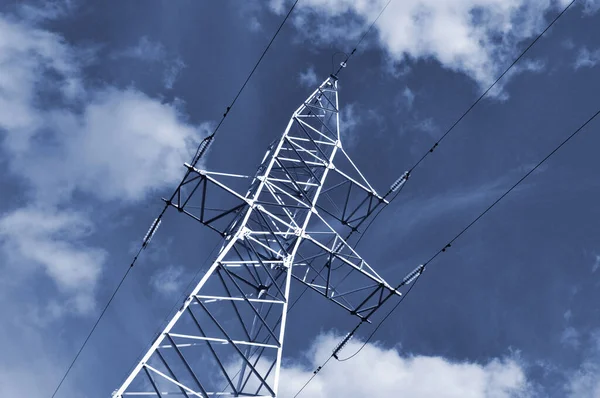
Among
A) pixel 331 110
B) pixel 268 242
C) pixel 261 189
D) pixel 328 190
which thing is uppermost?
pixel 331 110

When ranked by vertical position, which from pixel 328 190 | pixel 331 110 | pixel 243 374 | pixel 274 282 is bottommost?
pixel 243 374

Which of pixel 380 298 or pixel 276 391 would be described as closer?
pixel 276 391

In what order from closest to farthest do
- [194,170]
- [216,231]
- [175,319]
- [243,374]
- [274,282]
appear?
[175,319]
[243,374]
[274,282]
[194,170]
[216,231]

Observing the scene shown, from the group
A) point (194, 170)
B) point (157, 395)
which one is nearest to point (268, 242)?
point (194, 170)

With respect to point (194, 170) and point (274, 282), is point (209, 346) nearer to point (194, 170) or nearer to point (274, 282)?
point (274, 282)

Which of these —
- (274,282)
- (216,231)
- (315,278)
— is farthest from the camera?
(315,278)

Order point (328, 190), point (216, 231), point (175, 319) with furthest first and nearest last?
point (328, 190)
point (216, 231)
point (175, 319)

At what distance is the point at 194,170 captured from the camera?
53.4 feet

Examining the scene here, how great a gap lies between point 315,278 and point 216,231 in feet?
13.9

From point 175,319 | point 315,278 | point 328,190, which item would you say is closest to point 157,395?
point 175,319

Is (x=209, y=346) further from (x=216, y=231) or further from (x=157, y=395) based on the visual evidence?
(x=216, y=231)

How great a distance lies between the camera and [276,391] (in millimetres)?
12781

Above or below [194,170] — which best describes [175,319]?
below

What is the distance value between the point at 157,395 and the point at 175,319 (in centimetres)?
171
